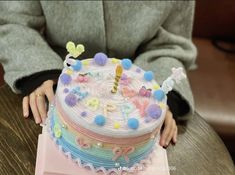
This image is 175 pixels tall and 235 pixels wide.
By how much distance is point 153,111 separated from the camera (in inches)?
24.7

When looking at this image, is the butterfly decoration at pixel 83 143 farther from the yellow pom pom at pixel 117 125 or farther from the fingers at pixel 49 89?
the fingers at pixel 49 89

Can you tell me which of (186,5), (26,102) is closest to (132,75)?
(26,102)

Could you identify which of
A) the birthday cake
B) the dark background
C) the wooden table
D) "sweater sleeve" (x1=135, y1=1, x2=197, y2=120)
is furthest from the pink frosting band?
the dark background

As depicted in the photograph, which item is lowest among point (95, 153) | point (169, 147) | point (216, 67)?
point (216, 67)

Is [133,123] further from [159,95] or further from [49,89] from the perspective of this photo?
[49,89]

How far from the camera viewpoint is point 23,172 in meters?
0.67

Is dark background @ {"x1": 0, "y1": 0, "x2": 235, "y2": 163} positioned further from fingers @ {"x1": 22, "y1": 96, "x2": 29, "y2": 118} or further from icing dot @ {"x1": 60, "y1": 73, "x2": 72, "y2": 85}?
icing dot @ {"x1": 60, "y1": 73, "x2": 72, "y2": 85}

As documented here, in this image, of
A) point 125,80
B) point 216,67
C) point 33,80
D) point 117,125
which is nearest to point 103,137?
point 117,125

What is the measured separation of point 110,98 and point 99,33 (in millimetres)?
296

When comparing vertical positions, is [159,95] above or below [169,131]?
above

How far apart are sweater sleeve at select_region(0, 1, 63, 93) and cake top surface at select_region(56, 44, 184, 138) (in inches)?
5.0

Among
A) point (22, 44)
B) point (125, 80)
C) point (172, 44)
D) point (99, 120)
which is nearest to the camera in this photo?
point (99, 120)

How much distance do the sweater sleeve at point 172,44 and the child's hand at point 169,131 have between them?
136mm

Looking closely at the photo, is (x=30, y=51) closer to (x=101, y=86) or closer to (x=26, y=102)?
(x=26, y=102)
